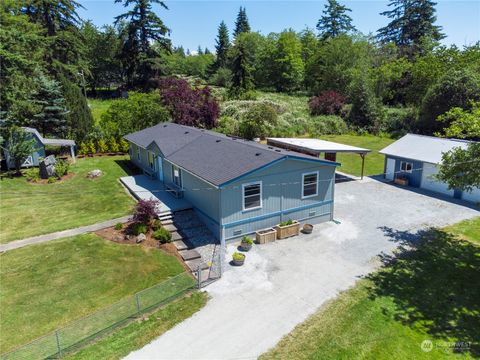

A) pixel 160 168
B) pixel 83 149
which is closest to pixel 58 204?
pixel 160 168

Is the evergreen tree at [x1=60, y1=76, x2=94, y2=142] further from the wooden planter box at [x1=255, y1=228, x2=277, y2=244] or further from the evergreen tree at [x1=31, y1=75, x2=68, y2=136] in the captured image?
the wooden planter box at [x1=255, y1=228, x2=277, y2=244]

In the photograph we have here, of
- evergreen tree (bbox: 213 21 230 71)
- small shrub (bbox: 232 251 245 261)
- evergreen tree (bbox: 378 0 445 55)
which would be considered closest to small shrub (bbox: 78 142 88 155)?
small shrub (bbox: 232 251 245 261)

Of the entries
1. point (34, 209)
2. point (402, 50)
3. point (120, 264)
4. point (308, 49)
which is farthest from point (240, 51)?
point (120, 264)

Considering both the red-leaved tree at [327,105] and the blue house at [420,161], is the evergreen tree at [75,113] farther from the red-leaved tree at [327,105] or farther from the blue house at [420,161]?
the red-leaved tree at [327,105]

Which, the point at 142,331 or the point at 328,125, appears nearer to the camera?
the point at 142,331

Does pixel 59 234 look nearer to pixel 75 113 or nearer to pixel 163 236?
pixel 163 236
